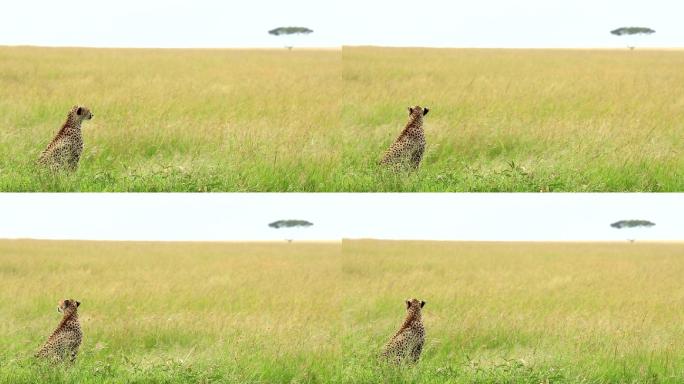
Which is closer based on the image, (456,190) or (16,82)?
(456,190)

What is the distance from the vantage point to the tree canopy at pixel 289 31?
40.3 ft

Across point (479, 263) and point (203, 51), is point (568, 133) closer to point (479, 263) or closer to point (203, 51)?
point (479, 263)

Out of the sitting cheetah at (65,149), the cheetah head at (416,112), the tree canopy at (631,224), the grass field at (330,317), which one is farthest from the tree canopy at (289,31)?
the tree canopy at (631,224)

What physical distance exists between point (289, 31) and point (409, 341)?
4.49 m

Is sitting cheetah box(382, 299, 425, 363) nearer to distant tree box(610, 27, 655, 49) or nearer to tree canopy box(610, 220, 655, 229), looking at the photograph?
tree canopy box(610, 220, 655, 229)

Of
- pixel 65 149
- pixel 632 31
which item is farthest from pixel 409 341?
pixel 632 31

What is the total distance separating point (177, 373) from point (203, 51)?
599 cm

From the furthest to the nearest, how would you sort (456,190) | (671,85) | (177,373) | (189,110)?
(671,85) < (189,110) < (456,190) < (177,373)

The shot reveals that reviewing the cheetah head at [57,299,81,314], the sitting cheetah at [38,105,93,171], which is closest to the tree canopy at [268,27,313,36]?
the sitting cheetah at [38,105,93,171]

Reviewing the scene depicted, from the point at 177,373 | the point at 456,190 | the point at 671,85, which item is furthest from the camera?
the point at 671,85

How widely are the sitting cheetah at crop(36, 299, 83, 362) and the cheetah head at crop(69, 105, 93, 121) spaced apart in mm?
2419

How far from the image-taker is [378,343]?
36.9ft

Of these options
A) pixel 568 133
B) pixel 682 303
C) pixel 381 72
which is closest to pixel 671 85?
pixel 568 133

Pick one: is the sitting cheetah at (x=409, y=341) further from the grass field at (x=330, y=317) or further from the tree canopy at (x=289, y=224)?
the tree canopy at (x=289, y=224)
